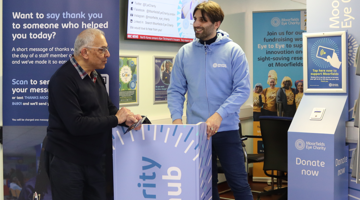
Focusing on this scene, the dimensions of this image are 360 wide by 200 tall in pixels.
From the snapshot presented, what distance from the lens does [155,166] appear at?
1.83 meters

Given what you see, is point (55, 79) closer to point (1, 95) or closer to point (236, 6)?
point (1, 95)

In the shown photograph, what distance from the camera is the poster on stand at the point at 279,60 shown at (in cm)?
476

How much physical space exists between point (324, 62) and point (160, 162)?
6.02 feet

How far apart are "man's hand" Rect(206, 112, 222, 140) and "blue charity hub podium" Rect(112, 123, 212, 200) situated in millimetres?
178

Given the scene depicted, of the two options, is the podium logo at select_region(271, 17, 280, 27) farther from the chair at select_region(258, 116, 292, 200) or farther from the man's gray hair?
the man's gray hair

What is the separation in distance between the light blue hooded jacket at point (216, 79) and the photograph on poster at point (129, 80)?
1342 millimetres

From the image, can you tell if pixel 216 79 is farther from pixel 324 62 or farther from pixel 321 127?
pixel 324 62

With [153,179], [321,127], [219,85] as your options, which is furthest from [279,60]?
[153,179]

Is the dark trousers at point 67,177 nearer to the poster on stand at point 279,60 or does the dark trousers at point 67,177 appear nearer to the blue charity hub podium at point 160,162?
the blue charity hub podium at point 160,162

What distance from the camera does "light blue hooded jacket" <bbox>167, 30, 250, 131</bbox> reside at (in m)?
2.25

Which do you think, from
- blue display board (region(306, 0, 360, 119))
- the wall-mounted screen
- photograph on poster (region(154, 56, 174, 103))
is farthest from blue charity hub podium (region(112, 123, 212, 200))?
photograph on poster (region(154, 56, 174, 103))

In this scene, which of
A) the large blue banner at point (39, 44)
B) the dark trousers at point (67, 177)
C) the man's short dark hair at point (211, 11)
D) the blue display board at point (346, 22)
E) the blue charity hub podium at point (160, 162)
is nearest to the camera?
the blue charity hub podium at point (160, 162)

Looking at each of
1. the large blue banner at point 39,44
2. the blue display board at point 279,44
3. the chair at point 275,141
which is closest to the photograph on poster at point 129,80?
the large blue banner at point 39,44

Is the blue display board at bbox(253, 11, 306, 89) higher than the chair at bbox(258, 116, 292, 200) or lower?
higher
